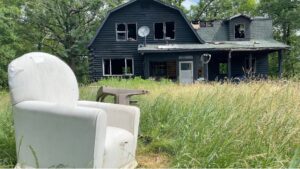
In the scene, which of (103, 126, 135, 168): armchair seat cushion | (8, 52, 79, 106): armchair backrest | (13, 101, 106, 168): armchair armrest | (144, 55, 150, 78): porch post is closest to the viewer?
(13, 101, 106, 168): armchair armrest

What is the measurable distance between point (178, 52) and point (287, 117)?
15.9m

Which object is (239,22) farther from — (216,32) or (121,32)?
(121,32)

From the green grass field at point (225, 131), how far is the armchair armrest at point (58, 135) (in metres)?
0.46

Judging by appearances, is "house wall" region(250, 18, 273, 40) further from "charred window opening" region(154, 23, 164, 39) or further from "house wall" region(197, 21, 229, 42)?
"charred window opening" region(154, 23, 164, 39)

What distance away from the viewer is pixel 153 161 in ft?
10.9

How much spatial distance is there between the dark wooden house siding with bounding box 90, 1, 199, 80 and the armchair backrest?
16.0 meters

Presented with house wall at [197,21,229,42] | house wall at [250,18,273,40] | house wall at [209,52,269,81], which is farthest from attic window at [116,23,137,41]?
house wall at [250,18,273,40]

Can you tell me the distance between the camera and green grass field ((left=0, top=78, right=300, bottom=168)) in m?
2.61

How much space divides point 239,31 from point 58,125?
19.4 metres

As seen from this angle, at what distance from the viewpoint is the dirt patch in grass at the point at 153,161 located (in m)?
3.16

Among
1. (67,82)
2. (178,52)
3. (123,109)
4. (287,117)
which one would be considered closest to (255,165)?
(287,117)

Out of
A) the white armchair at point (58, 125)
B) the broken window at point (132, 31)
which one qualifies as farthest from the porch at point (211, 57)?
the white armchair at point (58, 125)

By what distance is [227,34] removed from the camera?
811 inches

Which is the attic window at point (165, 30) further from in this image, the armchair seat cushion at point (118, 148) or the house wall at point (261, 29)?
the armchair seat cushion at point (118, 148)
